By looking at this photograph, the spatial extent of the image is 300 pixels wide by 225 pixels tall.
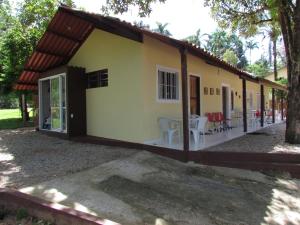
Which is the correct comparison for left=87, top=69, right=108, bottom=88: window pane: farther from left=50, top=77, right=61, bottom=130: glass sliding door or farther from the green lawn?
the green lawn

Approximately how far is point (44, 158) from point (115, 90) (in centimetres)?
319

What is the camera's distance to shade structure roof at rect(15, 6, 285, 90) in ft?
28.5

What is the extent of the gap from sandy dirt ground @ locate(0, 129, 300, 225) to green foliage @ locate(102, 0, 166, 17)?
420cm

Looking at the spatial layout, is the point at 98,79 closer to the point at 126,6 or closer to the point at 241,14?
the point at 126,6

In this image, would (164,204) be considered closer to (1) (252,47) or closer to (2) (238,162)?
(2) (238,162)

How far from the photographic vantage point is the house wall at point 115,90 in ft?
Result: 31.7

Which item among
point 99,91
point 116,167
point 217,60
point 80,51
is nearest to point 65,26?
point 80,51

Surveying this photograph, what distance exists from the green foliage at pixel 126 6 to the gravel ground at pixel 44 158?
412 cm

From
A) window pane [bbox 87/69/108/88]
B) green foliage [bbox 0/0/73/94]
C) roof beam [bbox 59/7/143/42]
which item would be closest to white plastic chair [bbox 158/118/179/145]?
window pane [bbox 87/69/108/88]

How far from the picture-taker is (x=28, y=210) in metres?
4.84

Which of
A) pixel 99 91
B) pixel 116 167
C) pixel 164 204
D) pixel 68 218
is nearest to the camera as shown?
pixel 68 218

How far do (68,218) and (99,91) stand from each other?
7110mm

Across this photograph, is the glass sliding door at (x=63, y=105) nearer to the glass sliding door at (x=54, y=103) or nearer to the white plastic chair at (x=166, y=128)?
the glass sliding door at (x=54, y=103)

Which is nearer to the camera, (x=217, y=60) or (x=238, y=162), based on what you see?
(x=238, y=162)
